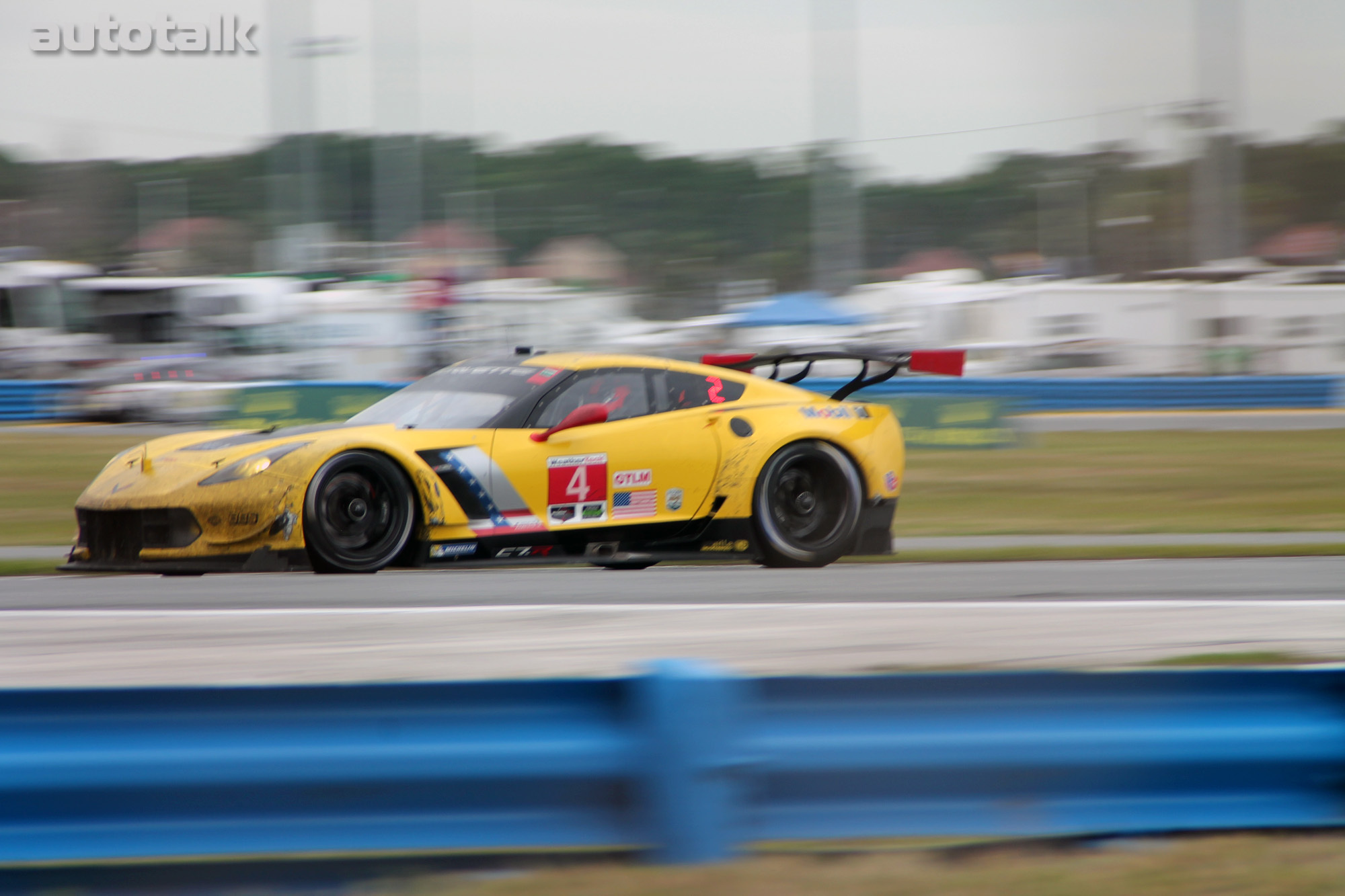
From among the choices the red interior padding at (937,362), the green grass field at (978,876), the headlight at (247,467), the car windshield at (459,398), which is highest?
the red interior padding at (937,362)

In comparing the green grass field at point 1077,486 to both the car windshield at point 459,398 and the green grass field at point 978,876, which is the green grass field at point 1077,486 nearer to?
the car windshield at point 459,398

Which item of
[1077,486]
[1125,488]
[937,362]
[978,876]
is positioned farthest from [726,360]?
[978,876]

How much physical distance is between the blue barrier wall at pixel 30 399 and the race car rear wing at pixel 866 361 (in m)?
15.3

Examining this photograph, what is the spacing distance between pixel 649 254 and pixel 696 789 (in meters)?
33.6

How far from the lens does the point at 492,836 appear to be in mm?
2703

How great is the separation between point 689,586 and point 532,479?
0.91m

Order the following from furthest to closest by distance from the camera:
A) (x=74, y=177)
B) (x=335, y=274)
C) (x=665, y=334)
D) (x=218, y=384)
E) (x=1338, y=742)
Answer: (x=74, y=177)
(x=665, y=334)
(x=335, y=274)
(x=218, y=384)
(x=1338, y=742)

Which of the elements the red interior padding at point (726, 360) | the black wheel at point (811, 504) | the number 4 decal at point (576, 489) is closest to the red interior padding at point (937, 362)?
the black wheel at point (811, 504)

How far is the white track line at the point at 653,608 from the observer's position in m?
5.84

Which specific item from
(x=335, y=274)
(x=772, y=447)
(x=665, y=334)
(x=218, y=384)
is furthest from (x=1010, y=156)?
(x=772, y=447)

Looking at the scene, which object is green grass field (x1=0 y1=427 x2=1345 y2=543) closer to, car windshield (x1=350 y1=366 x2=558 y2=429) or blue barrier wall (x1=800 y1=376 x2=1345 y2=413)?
car windshield (x1=350 y1=366 x2=558 y2=429)

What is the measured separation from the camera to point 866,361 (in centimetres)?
786

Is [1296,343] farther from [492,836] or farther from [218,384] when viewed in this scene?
[492,836]

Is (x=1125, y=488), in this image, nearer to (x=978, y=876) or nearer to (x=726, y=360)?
(x=726, y=360)
